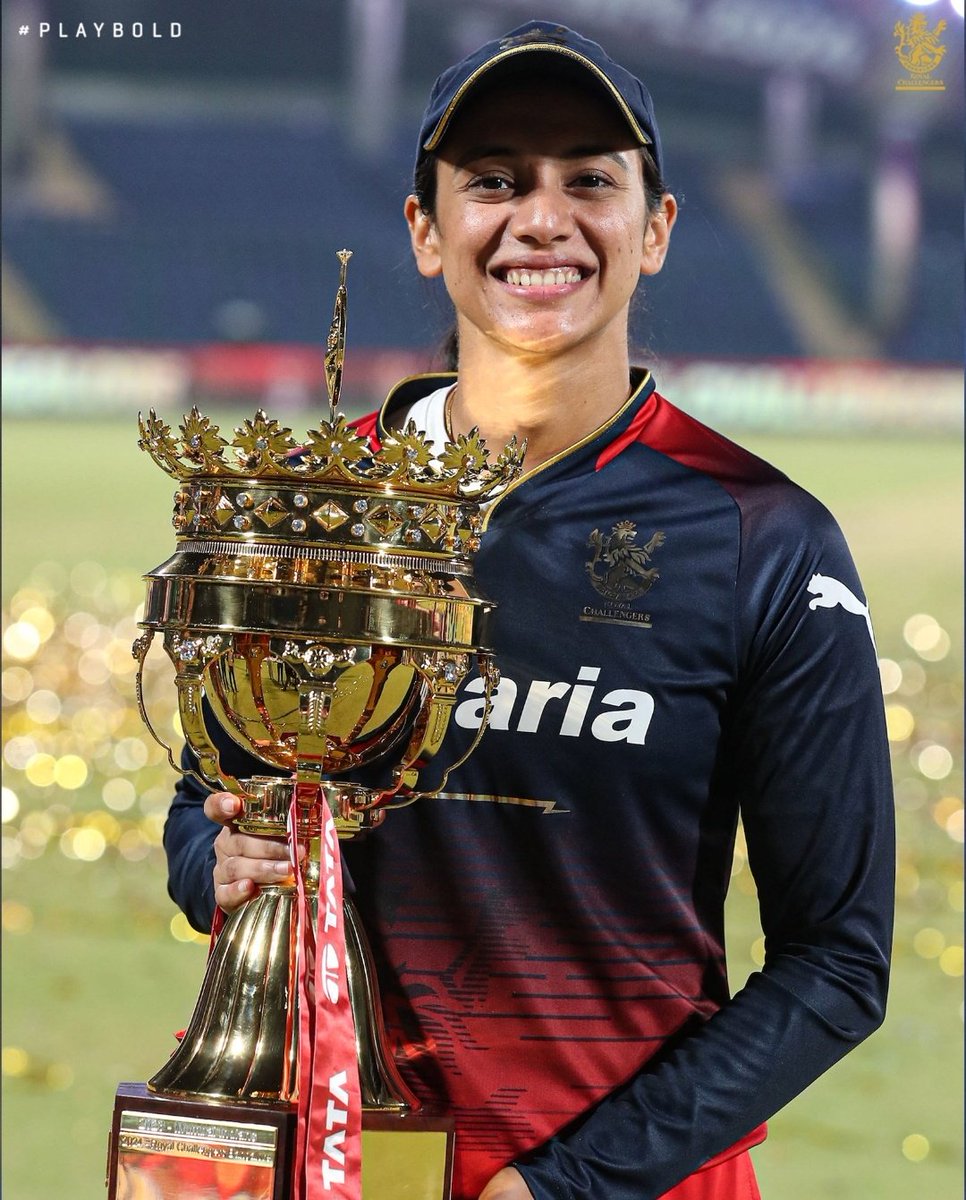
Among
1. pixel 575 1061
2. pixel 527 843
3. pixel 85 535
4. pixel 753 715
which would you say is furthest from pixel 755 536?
pixel 85 535

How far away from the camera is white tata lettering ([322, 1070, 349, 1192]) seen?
936mm

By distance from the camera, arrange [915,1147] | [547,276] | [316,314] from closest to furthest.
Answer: [547,276], [915,1147], [316,314]

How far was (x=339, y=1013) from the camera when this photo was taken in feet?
3.19

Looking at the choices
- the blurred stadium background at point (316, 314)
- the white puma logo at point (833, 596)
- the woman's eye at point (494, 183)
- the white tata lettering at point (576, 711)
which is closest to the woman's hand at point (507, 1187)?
the white tata lettering at point (576, 711)

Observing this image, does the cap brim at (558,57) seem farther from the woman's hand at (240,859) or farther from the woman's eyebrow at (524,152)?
the woman's hand at (240,859)

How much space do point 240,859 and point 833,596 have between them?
0.42 m

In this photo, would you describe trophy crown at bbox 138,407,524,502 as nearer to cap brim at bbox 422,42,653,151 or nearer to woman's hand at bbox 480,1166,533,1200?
cap brim at bbox 422,42,653,151

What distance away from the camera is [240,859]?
3.56ft

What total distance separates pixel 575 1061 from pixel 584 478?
394 mm

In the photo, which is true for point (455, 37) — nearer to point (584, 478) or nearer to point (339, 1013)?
point (584, 478)

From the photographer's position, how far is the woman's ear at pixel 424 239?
1272 mm

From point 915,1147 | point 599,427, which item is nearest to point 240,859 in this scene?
point 599,427

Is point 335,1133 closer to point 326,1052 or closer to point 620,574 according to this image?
point 326,1052

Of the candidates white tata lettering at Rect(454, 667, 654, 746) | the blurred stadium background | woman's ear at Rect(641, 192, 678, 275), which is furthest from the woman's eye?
the blurred stadium background
